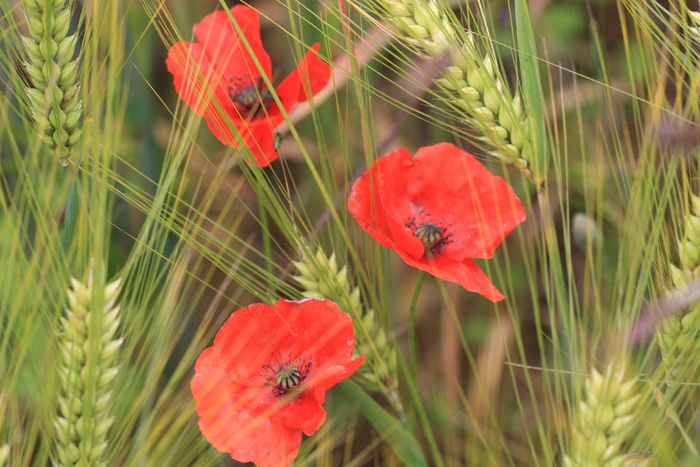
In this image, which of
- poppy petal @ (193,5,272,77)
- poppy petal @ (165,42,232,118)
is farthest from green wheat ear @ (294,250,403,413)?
poppy petal @ (193,5,272,77)

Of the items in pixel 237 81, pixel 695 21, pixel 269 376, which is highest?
pixel 695 21

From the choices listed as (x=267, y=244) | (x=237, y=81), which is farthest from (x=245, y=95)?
(x=267, y=244)

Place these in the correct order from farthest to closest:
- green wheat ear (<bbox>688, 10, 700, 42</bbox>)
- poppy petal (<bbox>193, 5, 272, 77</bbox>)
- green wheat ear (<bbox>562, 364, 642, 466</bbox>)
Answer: poppy petal (<bbox>193, 5, 272, 77</bbox>)
green wheat ear (<bbox>688, 10, 700, 42</bbox>)
green wheat ear (<bbox>562, 364, 642, 466</bbox>)

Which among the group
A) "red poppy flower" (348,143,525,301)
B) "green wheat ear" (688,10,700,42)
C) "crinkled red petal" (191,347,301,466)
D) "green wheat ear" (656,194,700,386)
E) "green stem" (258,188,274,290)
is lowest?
"crinkled red petal" (191,347,301,466)

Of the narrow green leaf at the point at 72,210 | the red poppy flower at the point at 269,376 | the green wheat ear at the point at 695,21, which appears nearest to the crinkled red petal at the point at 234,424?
the red poppy flower at the point at 269,376

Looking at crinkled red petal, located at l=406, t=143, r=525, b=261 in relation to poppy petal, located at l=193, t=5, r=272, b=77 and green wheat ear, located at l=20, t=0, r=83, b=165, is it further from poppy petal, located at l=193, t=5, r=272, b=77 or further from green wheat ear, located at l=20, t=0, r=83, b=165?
green wheat ear, located at l=20, t=0, r=83, b=165

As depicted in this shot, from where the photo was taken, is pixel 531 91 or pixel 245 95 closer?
pixel 531 91

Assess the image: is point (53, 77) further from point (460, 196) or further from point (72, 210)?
point (460, 196)
